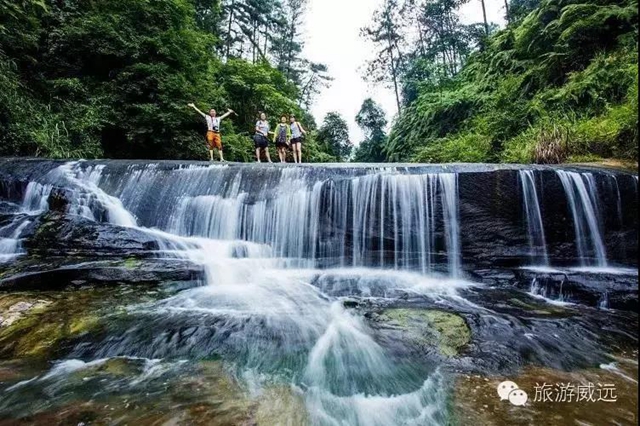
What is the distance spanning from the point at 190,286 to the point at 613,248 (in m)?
6.73

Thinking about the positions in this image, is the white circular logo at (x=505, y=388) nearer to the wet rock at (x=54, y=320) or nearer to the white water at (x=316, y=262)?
the white water at (x=316, y=262)

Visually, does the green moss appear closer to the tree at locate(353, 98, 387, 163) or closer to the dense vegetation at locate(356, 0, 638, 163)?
the dense vegetation at locate(356, 0, 638, 163)

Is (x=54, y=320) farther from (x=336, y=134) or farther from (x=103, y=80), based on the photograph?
(x=336, y=134)

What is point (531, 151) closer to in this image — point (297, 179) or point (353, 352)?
point (297, 179)

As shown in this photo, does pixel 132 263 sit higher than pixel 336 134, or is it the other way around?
pixel 336 134

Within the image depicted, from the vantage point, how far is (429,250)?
6.64m

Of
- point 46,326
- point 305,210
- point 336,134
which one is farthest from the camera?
point 336,134

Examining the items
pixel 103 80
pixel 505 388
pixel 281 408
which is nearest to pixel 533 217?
pixel 505 388

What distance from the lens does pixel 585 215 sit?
A: 611 cm

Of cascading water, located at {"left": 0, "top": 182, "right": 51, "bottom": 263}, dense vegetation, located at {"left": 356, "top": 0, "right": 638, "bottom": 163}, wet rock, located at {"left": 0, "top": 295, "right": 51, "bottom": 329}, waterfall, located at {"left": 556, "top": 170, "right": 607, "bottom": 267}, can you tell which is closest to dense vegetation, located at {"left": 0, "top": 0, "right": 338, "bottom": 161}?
cascading water, located at {"left": 0, "top": 182, "right": 51, "bottom": 263}

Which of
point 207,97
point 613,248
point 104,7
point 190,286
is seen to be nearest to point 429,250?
point 613,248

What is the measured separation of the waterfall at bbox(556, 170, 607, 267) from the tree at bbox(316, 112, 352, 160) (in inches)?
937

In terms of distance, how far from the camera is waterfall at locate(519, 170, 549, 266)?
6273 millimetres

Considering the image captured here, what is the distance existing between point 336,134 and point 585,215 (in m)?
24.8
